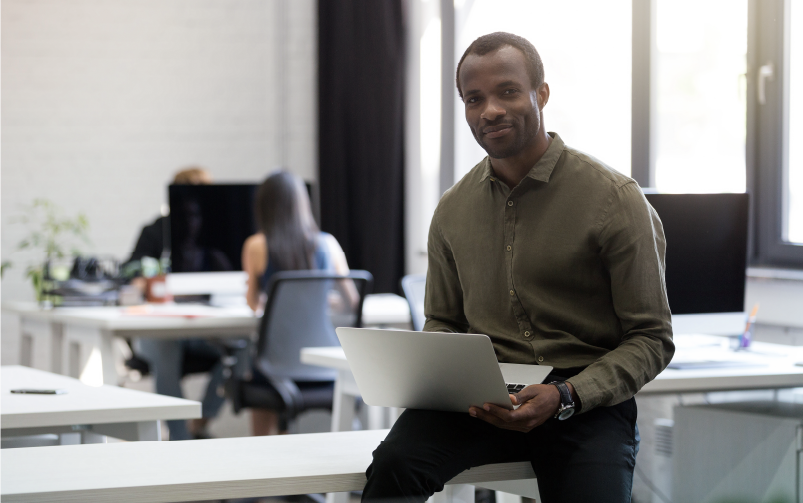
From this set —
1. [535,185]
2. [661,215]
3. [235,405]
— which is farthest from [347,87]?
[535,185]

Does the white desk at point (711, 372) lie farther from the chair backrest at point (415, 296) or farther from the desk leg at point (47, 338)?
the desk leg at point (47, 338)

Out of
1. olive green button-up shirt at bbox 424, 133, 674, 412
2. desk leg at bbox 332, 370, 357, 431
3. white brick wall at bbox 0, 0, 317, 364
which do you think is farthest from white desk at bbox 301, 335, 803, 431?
white brick wall at bbox 0, 0, 317, 364

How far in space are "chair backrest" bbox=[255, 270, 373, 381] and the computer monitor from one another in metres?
Result: 1.13

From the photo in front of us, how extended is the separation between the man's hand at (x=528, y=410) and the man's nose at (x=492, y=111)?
1.45 feet

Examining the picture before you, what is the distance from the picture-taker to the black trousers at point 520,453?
133 centimetres

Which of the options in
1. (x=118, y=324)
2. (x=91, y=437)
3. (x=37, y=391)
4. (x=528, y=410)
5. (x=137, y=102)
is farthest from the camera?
(x=137, y=102)

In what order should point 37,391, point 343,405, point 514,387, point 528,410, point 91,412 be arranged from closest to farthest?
point 528,410
point 514,387
point 91,412
point 37,391
point 343,405

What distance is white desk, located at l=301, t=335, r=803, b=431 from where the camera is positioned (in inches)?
79.2

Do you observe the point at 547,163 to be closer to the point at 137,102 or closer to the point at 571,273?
the point at 571,273

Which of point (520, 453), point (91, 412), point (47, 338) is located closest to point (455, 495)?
point (520, 453)

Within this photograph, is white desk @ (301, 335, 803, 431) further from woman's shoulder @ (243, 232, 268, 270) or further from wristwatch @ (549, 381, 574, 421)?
woman's shoulder @ (243, 232, 268, 270)

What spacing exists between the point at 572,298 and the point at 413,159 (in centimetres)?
364

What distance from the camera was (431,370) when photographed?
1367 millimetres

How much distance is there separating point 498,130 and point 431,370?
42 centimetres
